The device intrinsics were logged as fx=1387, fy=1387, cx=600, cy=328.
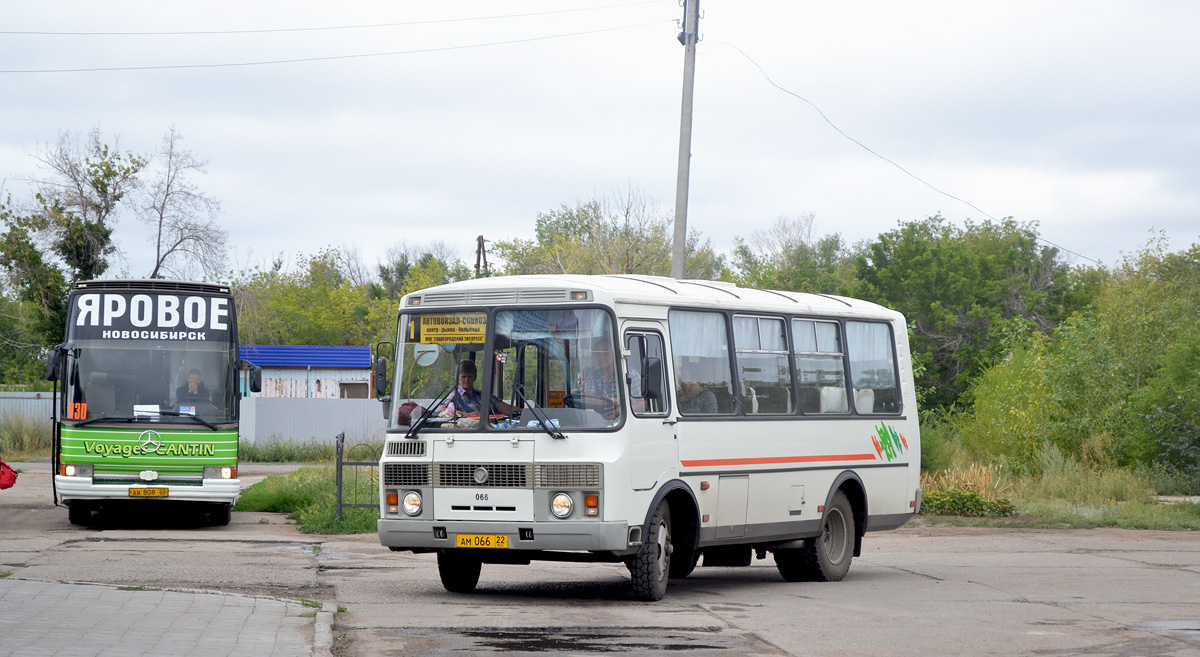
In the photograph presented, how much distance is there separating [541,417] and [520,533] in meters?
1.00

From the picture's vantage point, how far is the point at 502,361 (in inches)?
477

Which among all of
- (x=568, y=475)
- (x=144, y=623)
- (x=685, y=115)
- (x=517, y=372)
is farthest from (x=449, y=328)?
(x=685, y=115)

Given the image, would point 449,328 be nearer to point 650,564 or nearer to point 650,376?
point 650,376

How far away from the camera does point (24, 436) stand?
3966 cm

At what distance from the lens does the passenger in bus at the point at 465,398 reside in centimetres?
1203

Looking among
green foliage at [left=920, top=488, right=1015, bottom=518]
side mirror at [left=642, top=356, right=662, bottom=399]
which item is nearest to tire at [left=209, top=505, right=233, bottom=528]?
side mirror at [left=642, top=356, right=662, bottom=399]

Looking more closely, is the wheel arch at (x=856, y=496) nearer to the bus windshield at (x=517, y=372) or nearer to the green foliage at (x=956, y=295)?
the bus windshield at (x=517, y=372)

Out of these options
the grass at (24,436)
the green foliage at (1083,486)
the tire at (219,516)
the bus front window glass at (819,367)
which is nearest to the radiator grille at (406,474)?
the bus front window glass at (819,367)

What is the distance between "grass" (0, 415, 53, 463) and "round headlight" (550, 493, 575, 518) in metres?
31.1

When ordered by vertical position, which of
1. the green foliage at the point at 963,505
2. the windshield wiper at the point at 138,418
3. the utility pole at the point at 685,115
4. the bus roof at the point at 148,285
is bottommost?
the green foliage at the point at 963,505

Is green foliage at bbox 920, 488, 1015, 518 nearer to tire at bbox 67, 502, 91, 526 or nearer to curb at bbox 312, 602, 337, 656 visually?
tire at bbox 67, 502, 91, 526

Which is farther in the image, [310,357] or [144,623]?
[310,357]

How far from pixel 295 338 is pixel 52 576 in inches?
2437

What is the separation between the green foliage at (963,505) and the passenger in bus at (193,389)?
11.8 m
